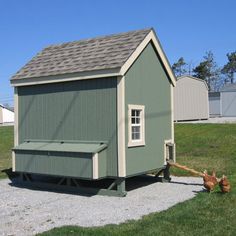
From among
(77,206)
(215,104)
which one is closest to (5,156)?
(77,206)

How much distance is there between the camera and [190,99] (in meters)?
40.1

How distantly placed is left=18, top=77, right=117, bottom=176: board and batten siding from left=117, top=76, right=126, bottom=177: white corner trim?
0.43 ft

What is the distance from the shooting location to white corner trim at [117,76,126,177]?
10828 mm

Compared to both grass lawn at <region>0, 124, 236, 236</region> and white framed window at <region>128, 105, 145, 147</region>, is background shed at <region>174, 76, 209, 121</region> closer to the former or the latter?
grass lawn at <region>0, 124, 236, 236</region>

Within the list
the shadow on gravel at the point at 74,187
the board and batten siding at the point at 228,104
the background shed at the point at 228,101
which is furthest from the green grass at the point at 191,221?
the board and batten siding at the point at 228,104

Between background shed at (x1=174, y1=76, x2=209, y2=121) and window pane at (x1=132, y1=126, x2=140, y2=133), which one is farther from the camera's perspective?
background shed at (x1=174, y1=76, x2=209, y2=121)

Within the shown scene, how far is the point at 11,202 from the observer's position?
10375mm

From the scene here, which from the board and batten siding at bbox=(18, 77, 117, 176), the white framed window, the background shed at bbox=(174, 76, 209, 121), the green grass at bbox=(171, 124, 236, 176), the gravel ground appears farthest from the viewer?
the background shed at bbox=(174, 76, 209, 121)

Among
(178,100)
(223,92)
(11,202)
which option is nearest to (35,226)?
(11,202)

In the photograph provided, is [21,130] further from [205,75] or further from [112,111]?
[205,75]

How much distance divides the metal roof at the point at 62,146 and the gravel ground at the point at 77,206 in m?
1.15

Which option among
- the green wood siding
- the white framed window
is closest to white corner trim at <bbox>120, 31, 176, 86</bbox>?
the green wood siding

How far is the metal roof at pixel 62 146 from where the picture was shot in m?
10.9

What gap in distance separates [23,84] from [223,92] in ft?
128
